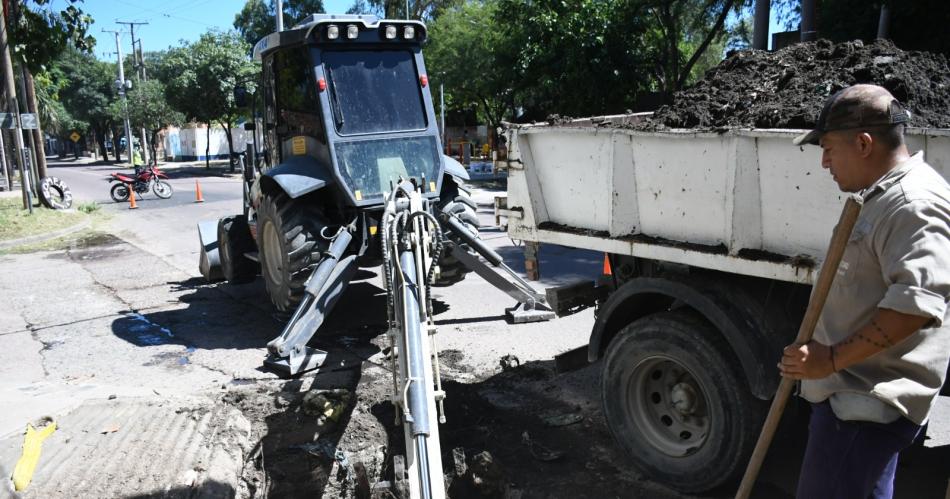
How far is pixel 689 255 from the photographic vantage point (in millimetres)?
3656

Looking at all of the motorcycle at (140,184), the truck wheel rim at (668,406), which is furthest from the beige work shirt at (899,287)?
the motorcycle at (140,184)

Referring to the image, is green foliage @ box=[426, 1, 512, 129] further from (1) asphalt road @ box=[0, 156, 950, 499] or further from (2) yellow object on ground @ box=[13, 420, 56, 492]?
(2) yellow object on ground @ box=[13, 420, 56, 492]

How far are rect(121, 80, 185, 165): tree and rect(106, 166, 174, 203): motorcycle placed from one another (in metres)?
22.4

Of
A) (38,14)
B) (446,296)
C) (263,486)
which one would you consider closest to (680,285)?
(263,486)

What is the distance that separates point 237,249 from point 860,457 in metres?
7.45

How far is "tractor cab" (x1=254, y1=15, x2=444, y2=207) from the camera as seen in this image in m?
6.70

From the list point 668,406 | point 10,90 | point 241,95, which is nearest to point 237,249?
point 241,95

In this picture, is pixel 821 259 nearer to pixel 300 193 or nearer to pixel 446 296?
pixel 300 193

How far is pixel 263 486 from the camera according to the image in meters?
4.25

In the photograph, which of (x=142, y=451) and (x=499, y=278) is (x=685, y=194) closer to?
(x=499, y=278)

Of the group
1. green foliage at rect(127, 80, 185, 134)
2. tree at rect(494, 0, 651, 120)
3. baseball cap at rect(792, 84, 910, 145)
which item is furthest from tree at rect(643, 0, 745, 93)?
green foliage at rect(127, 80, 185, 134)

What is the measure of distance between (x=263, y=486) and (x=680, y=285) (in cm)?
267

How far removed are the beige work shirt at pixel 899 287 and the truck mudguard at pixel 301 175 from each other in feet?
16.3

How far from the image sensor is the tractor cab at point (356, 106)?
22.0 feet
